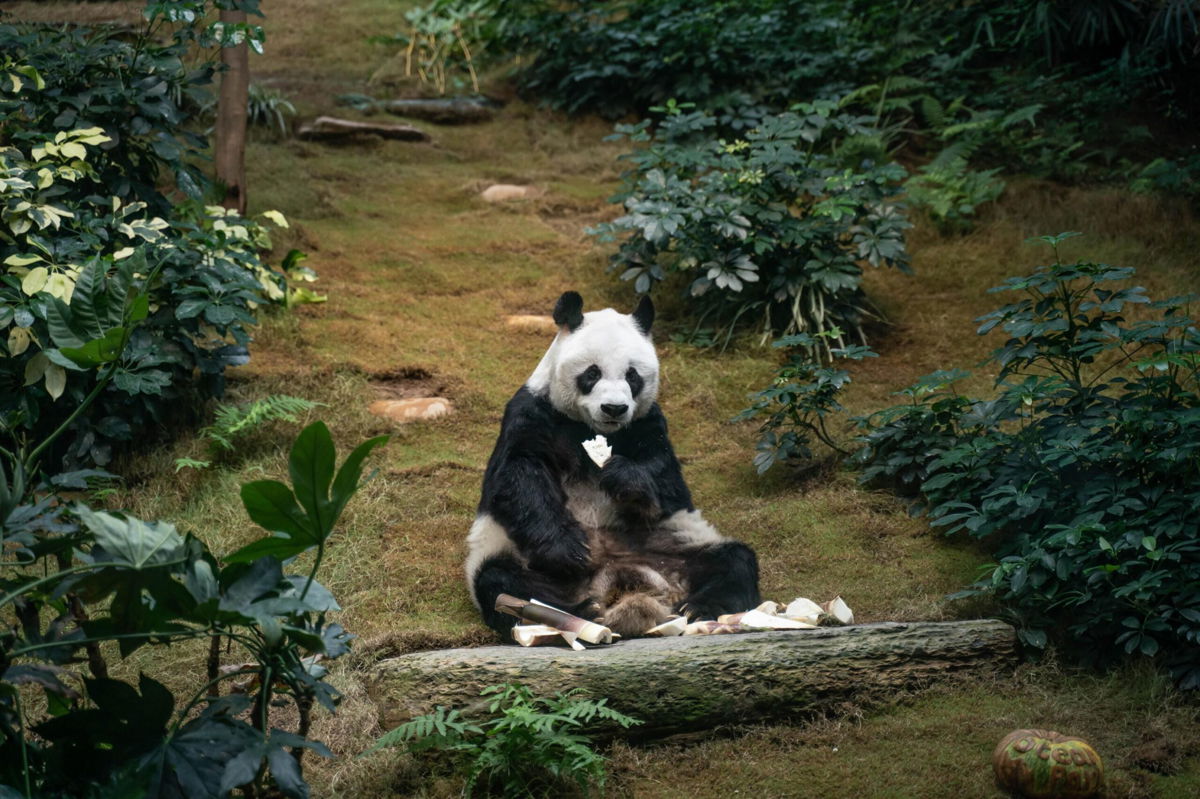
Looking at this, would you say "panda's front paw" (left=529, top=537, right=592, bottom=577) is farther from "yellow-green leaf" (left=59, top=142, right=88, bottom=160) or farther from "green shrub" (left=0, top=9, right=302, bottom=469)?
"yellow-green leaf" (left=59, top=142, right=88, bottom=160)

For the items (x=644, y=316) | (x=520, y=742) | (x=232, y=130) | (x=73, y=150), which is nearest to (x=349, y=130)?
(x=232, y=130)

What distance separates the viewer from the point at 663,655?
3627mm

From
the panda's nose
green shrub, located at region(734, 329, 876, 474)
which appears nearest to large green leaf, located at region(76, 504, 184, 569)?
the panda's nose

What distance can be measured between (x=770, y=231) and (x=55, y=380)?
14.5 ft

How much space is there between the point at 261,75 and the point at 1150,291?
9566mm

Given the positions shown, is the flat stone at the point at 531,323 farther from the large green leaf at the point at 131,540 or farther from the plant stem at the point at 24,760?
the plant stem at the point at 24,760

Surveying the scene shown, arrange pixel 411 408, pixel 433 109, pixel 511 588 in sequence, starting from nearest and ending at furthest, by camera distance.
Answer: pixel 511 588, pixel 411 408, pixel 433 109

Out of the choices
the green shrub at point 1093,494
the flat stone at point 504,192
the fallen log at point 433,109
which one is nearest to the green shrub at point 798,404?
the green shrub at point 1093,494

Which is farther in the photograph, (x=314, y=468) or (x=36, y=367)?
(x=36, y=367)

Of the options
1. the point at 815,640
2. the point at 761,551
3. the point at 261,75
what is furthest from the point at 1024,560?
the point at 261,75

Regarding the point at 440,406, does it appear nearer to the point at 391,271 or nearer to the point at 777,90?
the point at 391,271

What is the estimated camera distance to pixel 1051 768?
318cm

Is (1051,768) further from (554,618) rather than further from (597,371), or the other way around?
(597,371)

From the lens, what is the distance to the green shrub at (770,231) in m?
6.77
